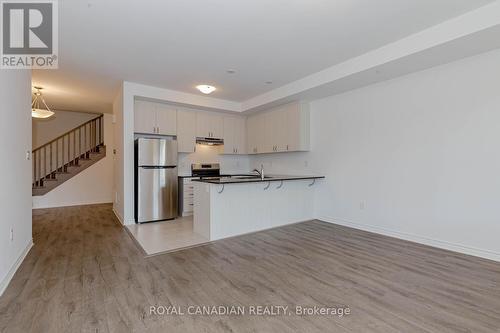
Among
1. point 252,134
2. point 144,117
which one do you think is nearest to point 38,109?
point 144,117

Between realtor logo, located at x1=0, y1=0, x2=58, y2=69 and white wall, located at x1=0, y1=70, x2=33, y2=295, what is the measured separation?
0.58ft

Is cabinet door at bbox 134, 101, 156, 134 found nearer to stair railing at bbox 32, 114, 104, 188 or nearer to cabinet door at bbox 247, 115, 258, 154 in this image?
cabinet door at bbox 247, 115, 258, 154

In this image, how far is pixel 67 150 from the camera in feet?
24.5

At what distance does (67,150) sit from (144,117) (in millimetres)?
4087

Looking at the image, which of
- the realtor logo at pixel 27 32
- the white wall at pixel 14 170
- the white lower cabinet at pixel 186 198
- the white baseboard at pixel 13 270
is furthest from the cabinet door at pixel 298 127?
the white baseboard at pixel 13 270

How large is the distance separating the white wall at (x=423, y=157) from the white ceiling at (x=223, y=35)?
948mm

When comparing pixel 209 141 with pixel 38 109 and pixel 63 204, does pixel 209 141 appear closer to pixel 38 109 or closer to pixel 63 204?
pixel 38 109

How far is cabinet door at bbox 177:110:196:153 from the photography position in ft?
18.5

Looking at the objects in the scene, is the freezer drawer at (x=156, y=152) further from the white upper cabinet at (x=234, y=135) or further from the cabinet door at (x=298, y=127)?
the cabinet door at (x=298, y=127)

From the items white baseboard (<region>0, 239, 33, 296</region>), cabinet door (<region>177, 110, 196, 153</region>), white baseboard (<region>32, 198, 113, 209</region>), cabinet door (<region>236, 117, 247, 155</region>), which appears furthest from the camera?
cabinet door (<region>236, 117, 247, 155</region>)

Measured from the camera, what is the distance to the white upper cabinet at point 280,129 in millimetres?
5180

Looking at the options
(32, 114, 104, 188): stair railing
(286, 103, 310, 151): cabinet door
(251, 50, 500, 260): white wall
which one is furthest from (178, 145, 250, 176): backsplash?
(32, 114, 104, 188): stair railing

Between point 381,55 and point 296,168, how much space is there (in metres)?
2.90

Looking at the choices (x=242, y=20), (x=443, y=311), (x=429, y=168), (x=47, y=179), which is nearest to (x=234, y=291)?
(x=443, y=311)
